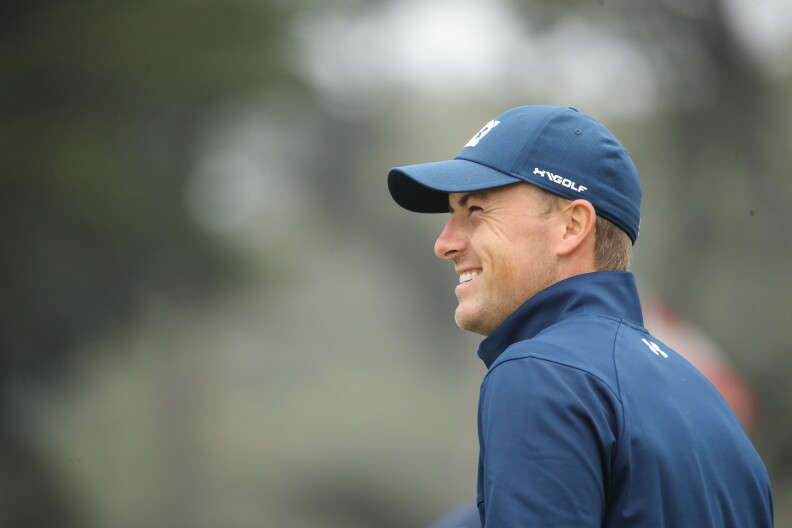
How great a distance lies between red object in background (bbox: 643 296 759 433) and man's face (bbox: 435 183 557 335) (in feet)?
7.34

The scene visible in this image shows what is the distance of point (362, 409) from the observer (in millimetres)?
3486

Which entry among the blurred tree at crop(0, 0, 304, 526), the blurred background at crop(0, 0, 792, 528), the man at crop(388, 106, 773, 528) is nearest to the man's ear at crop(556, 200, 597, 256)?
the man at crop(388, 106, 773, 528)

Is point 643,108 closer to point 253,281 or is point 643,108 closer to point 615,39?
point 615,39

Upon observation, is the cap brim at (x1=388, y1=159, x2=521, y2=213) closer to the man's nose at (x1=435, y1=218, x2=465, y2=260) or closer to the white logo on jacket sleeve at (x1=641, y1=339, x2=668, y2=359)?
the man's nose at (x1=435, y1=218, x2=465, y2=260)

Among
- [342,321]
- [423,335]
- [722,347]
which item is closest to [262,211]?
[342,321]

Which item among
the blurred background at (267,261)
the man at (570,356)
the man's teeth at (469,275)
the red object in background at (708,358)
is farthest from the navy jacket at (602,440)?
the red object in background at (708,358)

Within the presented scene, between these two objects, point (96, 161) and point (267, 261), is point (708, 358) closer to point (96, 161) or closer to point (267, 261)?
point (267, 261)

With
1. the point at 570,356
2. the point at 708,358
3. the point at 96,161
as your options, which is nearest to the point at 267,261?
the point at 96,161

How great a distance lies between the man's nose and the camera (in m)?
1.60

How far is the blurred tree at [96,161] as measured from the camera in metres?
3.53

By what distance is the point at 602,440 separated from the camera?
1153 millimetres

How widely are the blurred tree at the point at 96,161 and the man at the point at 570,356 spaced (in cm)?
199

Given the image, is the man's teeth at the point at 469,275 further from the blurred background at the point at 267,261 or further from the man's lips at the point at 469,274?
the blurred background at the point at 267,261

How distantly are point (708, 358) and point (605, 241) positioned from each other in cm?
239
